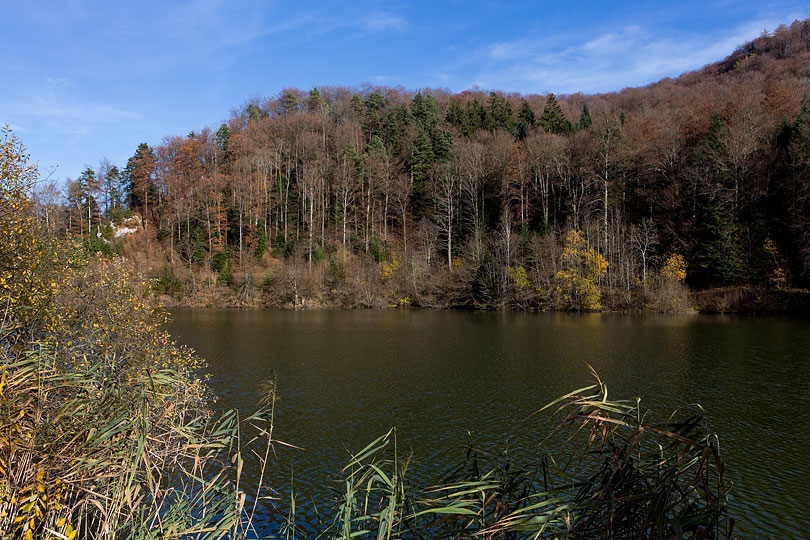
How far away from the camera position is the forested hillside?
1898 inches

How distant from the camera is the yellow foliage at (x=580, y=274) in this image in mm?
48719

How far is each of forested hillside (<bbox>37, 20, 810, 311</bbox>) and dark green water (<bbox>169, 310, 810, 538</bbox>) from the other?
1361 centimetres

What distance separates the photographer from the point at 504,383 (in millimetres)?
20156

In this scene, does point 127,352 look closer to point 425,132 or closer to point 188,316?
point 188,316

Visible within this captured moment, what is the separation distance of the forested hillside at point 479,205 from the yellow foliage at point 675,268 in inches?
16.0

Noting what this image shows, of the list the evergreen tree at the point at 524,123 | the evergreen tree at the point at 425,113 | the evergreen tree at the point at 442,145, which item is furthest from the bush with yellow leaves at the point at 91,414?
the evergreen tree at the point at 425,113

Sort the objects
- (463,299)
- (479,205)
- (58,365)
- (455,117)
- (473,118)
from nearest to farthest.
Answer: (58,365) < (463,299) < (479,205) < (473,118) < (455,117)

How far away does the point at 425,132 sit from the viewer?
78375 millimetres

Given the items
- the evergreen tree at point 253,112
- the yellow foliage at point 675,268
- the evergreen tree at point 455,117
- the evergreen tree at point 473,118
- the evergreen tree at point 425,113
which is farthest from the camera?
the evergreen tree at point 253,112

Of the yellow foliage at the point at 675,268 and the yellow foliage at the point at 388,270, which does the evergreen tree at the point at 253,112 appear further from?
the yellow foliage at the point at 675,268

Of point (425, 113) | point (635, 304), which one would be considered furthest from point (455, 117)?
point (635, 304)

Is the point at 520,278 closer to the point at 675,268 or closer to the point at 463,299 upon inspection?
the point at 463,299

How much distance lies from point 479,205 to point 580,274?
19608 mm

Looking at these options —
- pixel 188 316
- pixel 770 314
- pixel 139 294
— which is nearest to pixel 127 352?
pixel 139 294
